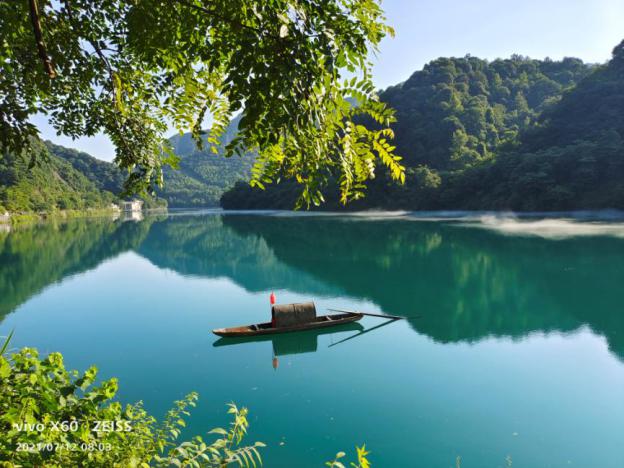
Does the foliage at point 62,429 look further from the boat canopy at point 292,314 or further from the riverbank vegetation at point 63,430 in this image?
the boat canopy at point 292,314

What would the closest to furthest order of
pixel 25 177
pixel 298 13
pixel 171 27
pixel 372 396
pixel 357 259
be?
pixel 298 13, pixel 171 27, pixel 372 396, pixel 357 259, pixel 25 177

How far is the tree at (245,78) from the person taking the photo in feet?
7.95

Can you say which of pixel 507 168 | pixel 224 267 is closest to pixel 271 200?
pixel 507 168

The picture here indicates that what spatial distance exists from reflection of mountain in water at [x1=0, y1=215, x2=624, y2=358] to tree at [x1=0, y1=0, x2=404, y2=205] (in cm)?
1513

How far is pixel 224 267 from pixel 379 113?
1370 inches

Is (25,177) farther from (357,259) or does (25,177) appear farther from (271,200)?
(357,259)

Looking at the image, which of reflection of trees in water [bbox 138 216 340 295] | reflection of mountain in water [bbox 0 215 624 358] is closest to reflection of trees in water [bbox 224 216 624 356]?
reflection of mountain in water [bbox 0 215 624 358]

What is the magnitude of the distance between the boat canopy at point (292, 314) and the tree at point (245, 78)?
39.4ft

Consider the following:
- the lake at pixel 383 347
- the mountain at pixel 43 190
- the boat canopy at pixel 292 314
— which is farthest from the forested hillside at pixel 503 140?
the boat canopy at pixel 292 314

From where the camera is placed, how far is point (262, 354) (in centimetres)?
1465

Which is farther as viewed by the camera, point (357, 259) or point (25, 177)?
point (25, 177)

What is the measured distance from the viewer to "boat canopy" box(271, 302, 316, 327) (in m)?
15.9

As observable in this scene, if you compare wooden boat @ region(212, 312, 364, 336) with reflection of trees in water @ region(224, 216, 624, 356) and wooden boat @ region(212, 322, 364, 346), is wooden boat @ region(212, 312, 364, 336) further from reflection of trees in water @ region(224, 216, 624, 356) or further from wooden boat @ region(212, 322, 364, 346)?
reflection of trees in water @ region(224, 216, 624, 356)

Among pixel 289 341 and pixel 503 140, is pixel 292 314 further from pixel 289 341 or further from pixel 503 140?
pixel 503 140
